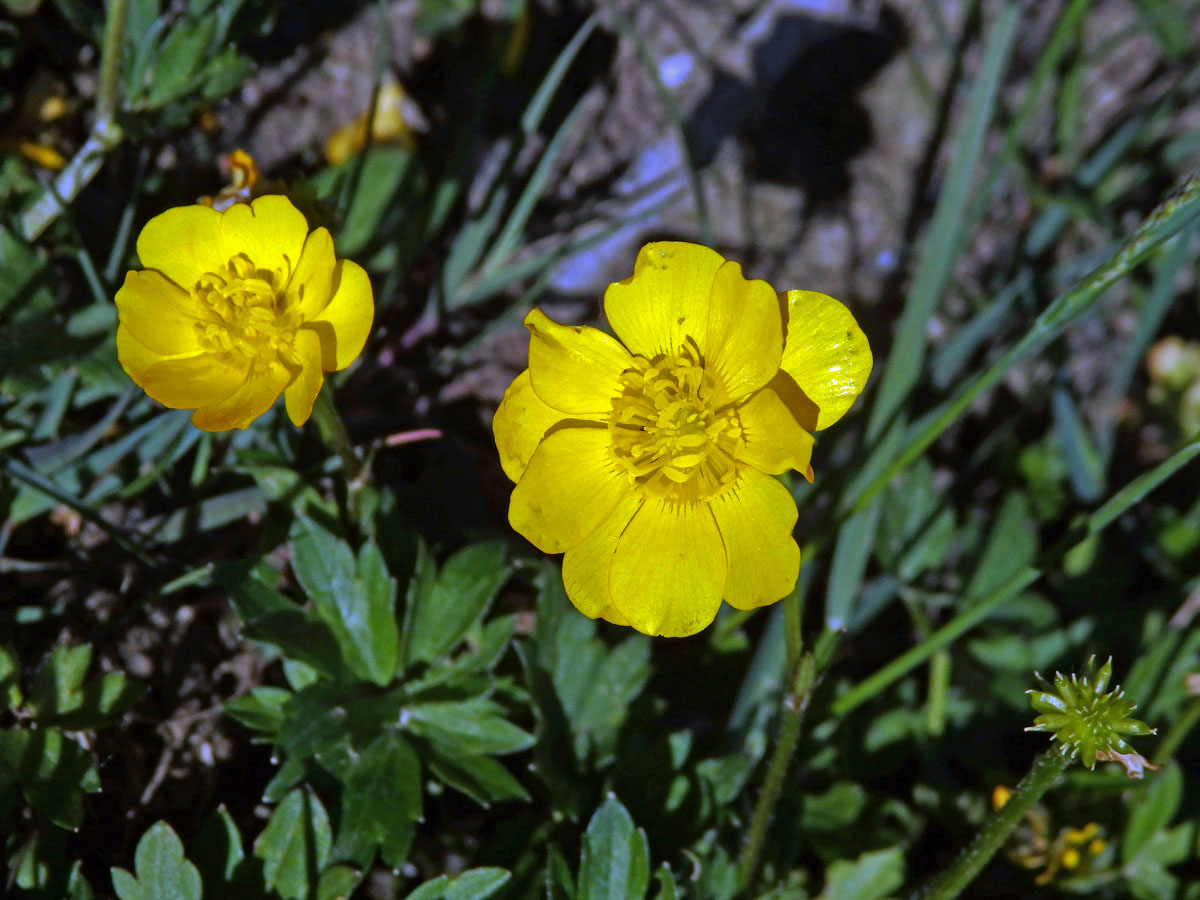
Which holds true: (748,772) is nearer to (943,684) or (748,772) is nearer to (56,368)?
(943,684)

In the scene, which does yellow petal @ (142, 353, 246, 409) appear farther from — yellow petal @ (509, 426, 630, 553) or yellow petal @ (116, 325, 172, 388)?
yellow petal @ (509, 426, 630, 553)

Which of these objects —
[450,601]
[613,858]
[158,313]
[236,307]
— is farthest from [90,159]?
[613,858]

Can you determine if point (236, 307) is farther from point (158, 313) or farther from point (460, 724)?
point (460, 724)

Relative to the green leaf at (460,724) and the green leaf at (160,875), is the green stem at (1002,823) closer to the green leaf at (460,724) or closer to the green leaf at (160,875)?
the green leaf at (460,724)

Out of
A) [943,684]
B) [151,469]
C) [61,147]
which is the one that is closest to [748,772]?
[943,684]

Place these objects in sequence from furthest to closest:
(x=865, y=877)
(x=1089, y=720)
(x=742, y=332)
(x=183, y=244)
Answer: (x=865, y=877) < (x=183, y=244) < (x=742, y=332) < (x=1089, y=720)
